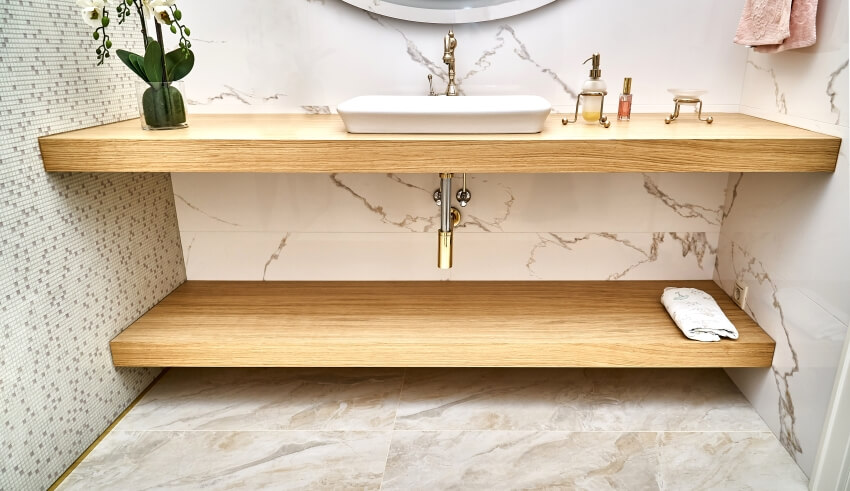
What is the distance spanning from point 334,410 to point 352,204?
2.26 ft

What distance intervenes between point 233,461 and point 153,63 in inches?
43.0

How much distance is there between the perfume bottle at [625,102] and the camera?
172 cm

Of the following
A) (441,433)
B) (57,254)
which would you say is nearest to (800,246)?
(441,433)

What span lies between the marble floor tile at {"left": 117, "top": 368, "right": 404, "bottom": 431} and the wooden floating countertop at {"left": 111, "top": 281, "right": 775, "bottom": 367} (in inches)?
7.2

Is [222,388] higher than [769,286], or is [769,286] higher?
[769,286]

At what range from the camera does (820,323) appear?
145 cm

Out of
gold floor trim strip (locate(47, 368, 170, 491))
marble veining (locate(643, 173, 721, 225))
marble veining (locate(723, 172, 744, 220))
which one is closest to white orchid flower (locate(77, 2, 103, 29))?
gold floor trim strip (locate(47, 368, 170, 491))

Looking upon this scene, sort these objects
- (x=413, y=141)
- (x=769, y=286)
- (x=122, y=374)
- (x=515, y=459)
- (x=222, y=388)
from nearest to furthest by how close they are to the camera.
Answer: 1. (x=413, y=141)
2. (x=515, y=459)
3. (x=769, y=286)
4. (x=122, y=374)
5. (x=222, y=388)

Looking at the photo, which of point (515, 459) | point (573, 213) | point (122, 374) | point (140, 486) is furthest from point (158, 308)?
point (573, 213)

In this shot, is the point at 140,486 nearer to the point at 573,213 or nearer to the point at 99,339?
the point at 99,339

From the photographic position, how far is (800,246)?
1.54 m

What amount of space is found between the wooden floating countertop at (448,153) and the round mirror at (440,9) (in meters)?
0.58

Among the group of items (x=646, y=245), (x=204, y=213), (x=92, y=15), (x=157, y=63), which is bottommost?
(x=646, y=245)

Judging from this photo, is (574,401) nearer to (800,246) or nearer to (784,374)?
(784,374)
